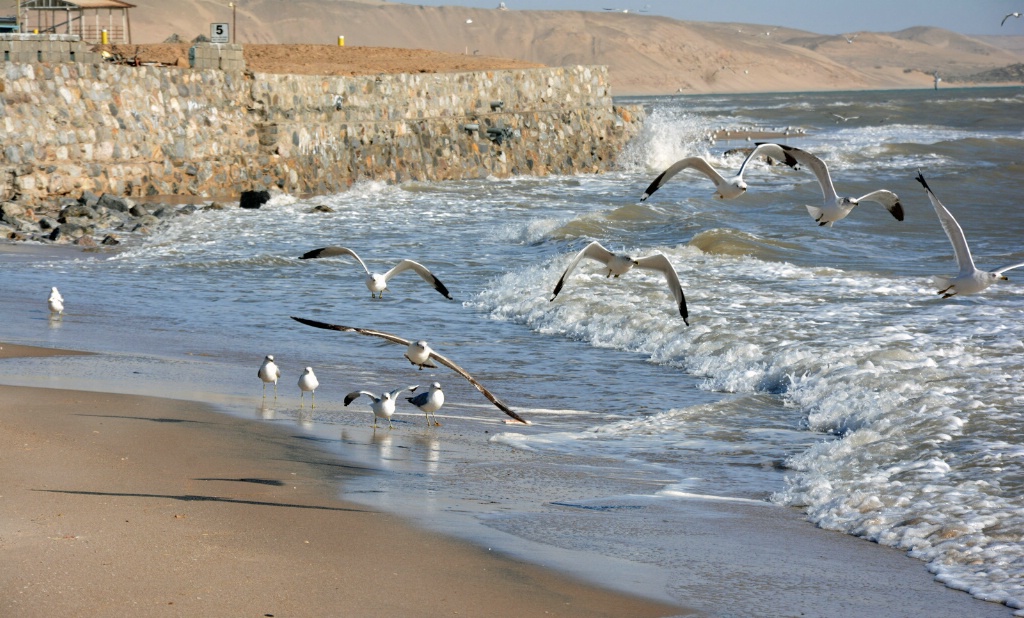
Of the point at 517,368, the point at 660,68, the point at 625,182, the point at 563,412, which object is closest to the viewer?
the point at 563,412

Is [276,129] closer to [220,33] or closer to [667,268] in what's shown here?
[220,33]

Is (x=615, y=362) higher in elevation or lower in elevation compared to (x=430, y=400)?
lower

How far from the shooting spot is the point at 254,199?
25.4m

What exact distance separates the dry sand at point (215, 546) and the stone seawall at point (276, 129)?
1693cm

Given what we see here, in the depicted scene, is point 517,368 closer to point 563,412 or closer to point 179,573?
point 563,412

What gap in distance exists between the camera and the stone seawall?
23.5 meters

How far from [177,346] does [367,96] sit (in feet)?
60.6

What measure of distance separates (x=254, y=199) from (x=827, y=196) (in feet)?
56.0

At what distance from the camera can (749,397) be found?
10.2 m

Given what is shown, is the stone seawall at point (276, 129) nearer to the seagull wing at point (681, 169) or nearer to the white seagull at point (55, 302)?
the white seagull at point (55, 302)

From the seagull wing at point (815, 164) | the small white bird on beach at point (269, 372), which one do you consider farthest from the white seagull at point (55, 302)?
the seagull wing at point (815, 164)

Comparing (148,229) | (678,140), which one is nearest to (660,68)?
(678,140)

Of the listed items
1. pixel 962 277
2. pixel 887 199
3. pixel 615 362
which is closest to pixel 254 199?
pixel 615 362

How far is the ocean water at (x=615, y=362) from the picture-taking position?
7031 mm
